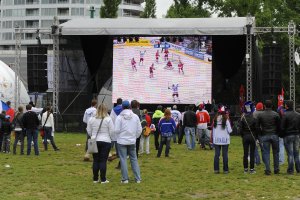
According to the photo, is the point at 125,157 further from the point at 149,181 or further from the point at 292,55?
the point at 292,55

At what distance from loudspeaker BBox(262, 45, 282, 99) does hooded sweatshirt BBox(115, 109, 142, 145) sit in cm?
1398

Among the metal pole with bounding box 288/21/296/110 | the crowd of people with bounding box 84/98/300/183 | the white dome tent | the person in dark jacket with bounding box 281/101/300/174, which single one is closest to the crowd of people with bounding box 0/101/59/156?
the crowd of people with bounding box 84/98/300/183

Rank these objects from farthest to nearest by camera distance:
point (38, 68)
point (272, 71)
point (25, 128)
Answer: point (38, 68)
point (272, 71)
point (25, 128)

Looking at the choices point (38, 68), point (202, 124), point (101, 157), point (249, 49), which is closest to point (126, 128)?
point (101, 157)

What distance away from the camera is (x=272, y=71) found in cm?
2352

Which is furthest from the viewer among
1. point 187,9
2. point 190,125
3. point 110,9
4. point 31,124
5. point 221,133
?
point 110,9

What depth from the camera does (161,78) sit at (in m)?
24.9

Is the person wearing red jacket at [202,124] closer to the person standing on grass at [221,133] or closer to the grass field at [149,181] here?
the grass field at [149,181]

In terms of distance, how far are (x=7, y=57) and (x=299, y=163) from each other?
49243 millimetres

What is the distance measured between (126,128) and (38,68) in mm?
15928

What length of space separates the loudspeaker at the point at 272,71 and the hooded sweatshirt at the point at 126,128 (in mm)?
13983

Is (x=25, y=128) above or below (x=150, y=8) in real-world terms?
below

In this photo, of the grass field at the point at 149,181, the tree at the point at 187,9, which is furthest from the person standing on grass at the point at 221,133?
the tree at the point at 187,9

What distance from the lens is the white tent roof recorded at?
24.1 metres
